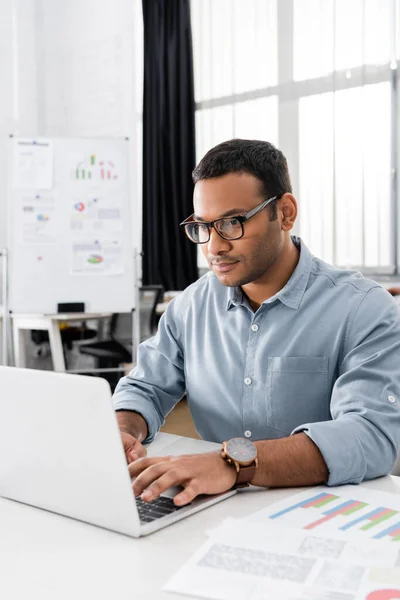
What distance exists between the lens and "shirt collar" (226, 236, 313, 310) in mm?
1459

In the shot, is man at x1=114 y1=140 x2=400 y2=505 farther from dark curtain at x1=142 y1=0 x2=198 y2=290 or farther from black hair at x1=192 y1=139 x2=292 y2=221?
dark curtain at x1=142 y1=0 x2=198 y2=290

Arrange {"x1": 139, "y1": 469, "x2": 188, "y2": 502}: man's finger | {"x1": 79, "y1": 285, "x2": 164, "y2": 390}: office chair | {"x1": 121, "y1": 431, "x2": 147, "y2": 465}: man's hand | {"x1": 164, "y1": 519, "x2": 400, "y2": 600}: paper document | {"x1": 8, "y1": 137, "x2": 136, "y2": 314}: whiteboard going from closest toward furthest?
{"x1": 164, "y1": 519, "x2": 400, "y2": 600}: paper document < {"x1": 139, "y1": 469, "x2": 188, "y2": 502}: man's finger < {"x1": 121, "y1": 431, "x2": 147, "y2": 465}: man's hand < {"x1": 8, "y1": 137, "x2": 136, "y2": 314}: whiteboard < {"x1": 79, "y1": 285, "x2": 164, "y2": 390}: office chair

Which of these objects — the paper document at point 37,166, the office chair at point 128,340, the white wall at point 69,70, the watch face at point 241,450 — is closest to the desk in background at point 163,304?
the office chair at point 128,340

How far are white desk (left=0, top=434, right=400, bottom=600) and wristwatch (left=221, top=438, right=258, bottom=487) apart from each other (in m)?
0.03

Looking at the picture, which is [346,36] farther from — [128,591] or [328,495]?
[128,591]

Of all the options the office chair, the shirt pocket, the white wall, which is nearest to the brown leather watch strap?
the shirt pocket

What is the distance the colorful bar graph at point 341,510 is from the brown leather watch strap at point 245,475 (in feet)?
0.46

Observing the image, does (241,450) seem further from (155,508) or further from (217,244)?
(217,244)

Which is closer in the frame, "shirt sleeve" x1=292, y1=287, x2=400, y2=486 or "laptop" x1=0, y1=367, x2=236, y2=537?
"laptop" x1=0, y1=367, x2=236, y2=537

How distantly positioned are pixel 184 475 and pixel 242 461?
106 mm

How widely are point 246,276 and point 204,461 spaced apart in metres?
0.50

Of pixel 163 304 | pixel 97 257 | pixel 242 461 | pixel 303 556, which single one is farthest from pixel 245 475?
pixel 163 304

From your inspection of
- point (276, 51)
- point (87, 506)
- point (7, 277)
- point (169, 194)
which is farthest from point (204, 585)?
point (169, 194)

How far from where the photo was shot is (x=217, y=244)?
4.60 feet
